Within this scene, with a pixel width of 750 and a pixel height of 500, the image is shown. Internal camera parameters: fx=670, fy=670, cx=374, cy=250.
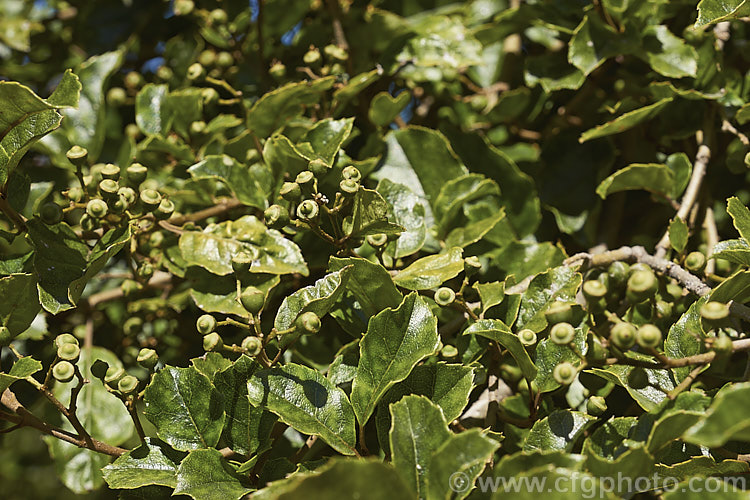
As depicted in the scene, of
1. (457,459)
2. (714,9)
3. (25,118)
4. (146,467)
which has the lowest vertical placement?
(146,467)

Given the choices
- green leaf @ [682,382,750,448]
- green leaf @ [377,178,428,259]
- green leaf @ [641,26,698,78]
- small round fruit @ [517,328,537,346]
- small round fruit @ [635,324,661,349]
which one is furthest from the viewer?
green leaf @ [641,26,698,78]

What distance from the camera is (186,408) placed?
121cm

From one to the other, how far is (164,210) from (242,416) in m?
0.51

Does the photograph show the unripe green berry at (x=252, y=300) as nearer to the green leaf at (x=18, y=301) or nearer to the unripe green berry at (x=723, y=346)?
the green leaf at (x=18, y=301)

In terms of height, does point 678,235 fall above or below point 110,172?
below

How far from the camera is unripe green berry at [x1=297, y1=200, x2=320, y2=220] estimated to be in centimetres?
→ 125

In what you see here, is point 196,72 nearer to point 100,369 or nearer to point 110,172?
point 110,172

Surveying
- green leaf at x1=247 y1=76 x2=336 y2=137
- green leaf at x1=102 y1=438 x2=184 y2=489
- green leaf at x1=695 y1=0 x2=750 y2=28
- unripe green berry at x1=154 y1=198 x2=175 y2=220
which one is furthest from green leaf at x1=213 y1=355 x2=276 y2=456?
green leaf at x1=695 y1=0 x2=750 y2=28

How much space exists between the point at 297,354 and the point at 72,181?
109 cm

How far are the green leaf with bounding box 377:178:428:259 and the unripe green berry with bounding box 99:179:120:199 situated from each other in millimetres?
542

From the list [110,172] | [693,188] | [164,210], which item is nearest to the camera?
[110,172]

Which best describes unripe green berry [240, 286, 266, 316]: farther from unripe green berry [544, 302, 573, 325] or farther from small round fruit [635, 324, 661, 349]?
small round fruit [635, 324, 661, 349]

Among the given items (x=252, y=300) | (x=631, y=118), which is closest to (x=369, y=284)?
(x=252, y=300)

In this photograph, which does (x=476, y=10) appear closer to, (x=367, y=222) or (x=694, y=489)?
(x=367, y=222)
